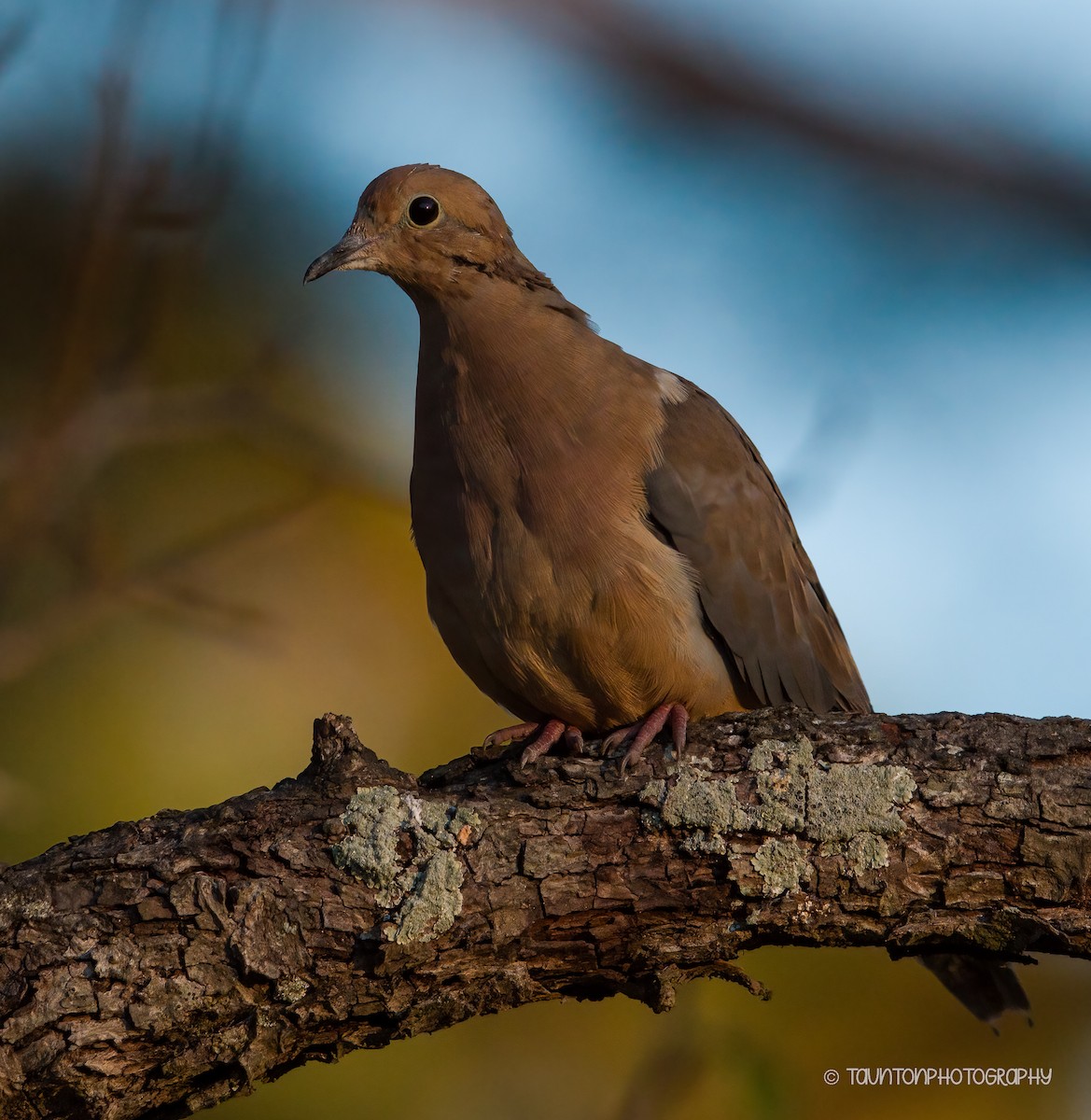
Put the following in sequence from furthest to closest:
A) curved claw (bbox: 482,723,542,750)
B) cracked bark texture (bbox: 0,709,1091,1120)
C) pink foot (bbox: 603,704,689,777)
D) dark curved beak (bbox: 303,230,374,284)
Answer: dark curved beak (bbox: 303,230,374,284), curved claw (bbox: 482,723,542,750), pink foot (bbox: 603,704,689,777), cracked bark texture (bbox: 0,709,1091,1120)

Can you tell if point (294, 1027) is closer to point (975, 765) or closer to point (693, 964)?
point (693, 964)

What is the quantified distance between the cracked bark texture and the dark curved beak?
5.03 feet

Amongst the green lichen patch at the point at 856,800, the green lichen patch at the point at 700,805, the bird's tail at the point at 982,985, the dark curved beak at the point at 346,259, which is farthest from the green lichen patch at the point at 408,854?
the dark curved beak at the point at 346,259

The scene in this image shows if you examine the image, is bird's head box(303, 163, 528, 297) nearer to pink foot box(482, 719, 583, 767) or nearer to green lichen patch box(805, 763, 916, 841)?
pink foot box(482, 719, 583, 767)

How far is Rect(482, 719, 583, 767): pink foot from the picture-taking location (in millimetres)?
3697

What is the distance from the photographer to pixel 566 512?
12.0ft

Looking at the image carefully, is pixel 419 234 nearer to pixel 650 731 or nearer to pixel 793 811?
pixel 650 731

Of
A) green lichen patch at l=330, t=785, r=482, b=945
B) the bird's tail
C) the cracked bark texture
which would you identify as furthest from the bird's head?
the bird's tail

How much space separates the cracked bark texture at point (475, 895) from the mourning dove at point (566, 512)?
52cm

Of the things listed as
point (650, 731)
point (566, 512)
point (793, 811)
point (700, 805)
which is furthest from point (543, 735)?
point (793, 811)

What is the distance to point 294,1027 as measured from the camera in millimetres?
2809

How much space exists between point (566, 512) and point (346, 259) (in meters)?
1.06

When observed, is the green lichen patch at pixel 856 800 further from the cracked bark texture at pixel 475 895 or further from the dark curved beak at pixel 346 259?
the dark curved beak at pixel 346 259

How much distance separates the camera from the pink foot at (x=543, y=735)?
12.1 ft
